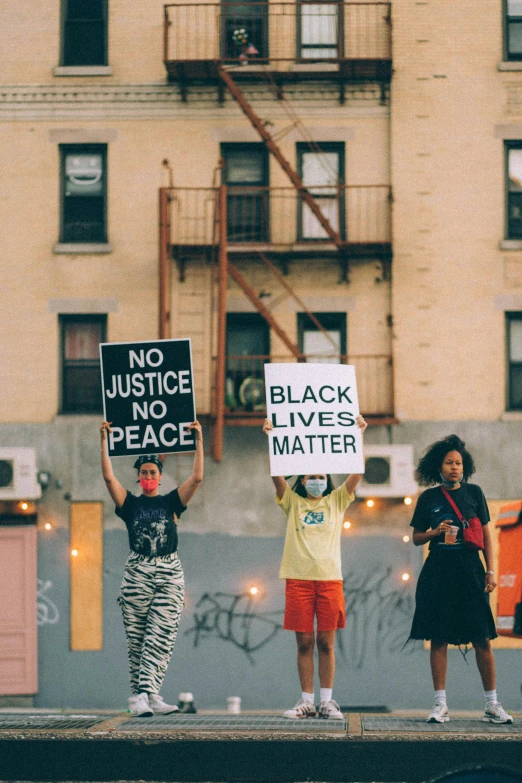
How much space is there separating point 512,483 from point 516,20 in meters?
7.34

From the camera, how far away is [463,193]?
63.9 ft

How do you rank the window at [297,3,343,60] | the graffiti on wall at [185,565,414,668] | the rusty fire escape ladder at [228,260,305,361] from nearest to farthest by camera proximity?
the rusty fire escape ladder at [228,260,305,361] < the graffiti on wall at [185,565,414,668] < the window at [297,3,343,60]

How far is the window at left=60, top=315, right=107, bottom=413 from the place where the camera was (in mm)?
19766

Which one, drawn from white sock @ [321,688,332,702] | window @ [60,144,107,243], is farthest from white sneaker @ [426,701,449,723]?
window @ [60,144,107,243]

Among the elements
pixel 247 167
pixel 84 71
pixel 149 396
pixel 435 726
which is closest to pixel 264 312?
pixel 247 167

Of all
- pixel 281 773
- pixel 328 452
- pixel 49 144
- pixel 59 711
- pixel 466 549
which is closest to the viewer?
pixel 281 773

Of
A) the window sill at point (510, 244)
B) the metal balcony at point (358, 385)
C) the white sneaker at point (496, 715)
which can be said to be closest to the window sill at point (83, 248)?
the metal balcony at point (358, 385)

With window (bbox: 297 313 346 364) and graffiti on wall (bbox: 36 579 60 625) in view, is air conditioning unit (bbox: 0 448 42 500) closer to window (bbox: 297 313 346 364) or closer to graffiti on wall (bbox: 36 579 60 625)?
graffiti on wall (bbox: 36 579 60 625)

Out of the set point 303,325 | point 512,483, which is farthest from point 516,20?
point 512,483

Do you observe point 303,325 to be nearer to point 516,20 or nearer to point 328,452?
point 516,20

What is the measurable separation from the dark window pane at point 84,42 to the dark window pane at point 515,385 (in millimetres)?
8149

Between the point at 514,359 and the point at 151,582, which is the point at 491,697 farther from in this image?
the point at 514,359

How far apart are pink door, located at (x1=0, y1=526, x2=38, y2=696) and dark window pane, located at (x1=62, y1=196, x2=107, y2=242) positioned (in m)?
4.69

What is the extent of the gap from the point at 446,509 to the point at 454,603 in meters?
0.62
